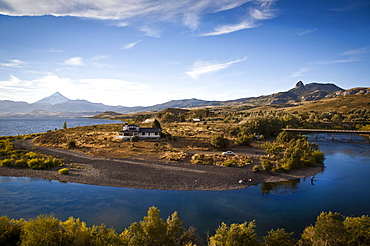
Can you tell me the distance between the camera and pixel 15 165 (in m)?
38.8

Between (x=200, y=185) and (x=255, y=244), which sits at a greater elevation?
(x=255, y=244)

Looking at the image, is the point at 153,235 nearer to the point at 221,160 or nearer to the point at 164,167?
the point at 164,167

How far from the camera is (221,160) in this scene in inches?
1661

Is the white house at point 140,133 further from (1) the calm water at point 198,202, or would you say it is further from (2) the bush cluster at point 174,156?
(1) the calm water at point 198,202

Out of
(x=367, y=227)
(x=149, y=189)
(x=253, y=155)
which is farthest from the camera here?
(x=253, y=155)

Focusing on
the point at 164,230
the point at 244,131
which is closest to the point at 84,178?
the point at 164,230

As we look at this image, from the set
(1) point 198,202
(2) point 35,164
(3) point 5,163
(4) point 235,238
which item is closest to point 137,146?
(2) point 35,164

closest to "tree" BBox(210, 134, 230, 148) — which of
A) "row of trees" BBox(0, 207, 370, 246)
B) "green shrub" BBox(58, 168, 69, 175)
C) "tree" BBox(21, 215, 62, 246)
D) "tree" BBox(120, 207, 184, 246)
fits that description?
"green shrub" BBox(58, 168, 69, 175)

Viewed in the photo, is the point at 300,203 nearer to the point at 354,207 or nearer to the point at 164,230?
the point at 354,207

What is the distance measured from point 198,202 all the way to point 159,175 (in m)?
10.1

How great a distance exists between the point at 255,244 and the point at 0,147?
5820cm

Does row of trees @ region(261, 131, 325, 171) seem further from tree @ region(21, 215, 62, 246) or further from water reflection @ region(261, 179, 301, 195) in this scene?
tree @ region(21, 215, 62, 246)

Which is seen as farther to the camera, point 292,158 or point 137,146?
point 137,146

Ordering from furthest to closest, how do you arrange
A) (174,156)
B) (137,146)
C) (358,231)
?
(137,146) → (174,156) → (358,231)
